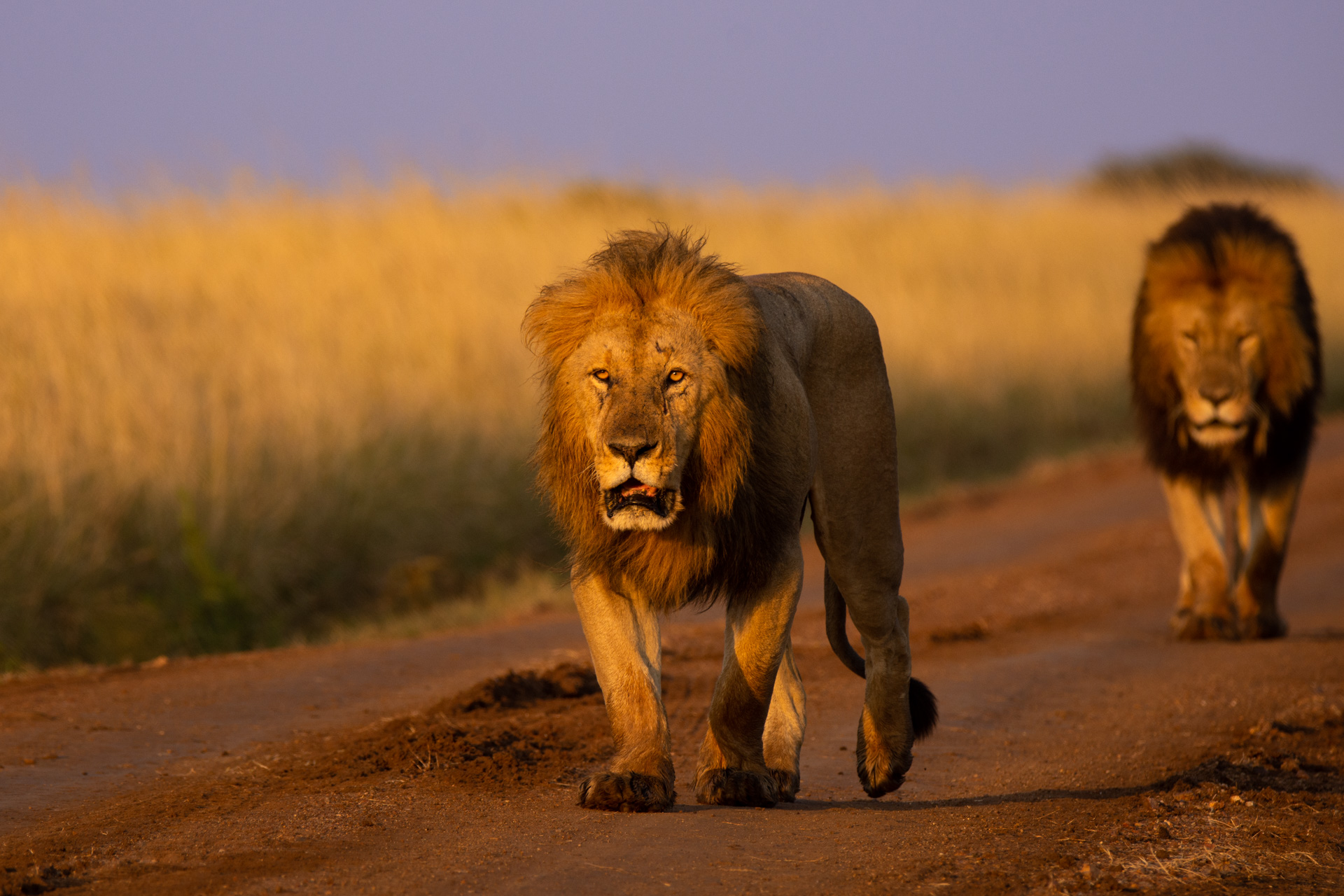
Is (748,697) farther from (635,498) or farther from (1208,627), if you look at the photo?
(1208,627)

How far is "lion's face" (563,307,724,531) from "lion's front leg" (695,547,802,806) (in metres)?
0.42

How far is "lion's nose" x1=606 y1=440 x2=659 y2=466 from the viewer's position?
3.41m

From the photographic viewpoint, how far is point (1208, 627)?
7.07 m

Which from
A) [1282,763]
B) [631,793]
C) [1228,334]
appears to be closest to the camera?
[631,793]

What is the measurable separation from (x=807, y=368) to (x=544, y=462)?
33.4 inches

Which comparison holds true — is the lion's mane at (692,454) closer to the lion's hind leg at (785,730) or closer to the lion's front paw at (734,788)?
the lion's front paw at (734,788)

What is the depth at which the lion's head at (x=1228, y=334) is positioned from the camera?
23.4ft

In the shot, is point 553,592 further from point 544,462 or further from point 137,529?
point 544,462

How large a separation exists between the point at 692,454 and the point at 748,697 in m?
0.62

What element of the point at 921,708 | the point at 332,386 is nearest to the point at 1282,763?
the point at 921,708

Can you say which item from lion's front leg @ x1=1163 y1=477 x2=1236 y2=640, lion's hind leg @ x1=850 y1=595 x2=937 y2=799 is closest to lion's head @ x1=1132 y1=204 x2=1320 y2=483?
lion's front leg @ x1=1163 y1=477 x2=1236 y2=640

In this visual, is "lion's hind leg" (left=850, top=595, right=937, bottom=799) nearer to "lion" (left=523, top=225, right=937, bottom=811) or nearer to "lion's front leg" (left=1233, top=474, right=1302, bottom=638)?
"lion" (left=523, top=225, right=937, bottom=811)

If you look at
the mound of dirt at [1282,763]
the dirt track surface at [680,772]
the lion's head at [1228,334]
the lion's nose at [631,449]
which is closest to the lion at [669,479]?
the lion's nose at [631,449]

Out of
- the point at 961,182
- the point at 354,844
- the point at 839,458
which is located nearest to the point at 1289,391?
the point at 839,458
